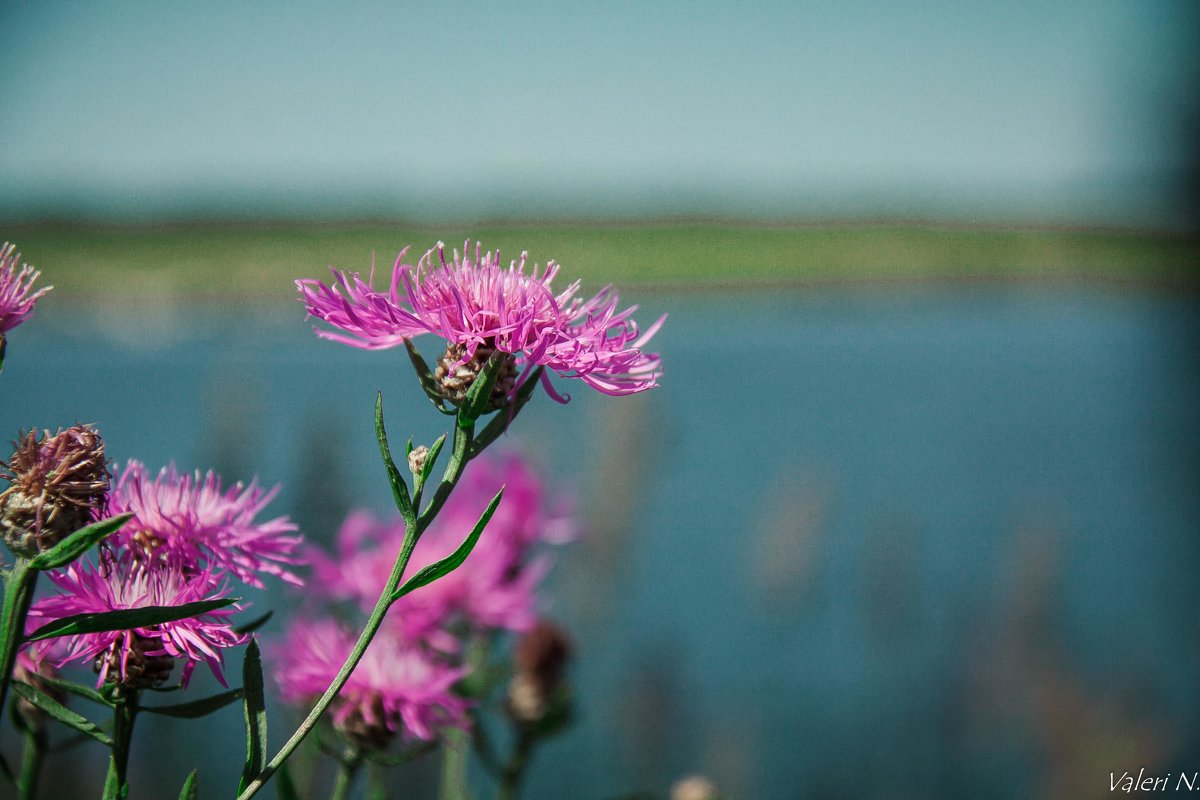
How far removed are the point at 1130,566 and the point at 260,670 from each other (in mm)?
6365

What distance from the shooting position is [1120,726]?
2.32m

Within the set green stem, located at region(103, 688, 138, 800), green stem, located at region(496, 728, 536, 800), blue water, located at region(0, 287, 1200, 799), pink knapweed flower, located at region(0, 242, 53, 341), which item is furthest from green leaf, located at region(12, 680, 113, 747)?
green stem, located at region(496, 728, 536, 800)

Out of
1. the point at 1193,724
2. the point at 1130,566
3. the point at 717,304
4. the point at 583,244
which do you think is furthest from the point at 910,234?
the point at 1193,724

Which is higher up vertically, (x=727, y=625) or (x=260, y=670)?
(x=260, y=670)

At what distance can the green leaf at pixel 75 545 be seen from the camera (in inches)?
13.9

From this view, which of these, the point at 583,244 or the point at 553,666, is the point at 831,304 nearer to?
the point at 583,244

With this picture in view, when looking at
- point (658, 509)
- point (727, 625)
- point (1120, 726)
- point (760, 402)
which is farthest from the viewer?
point (760, 402)

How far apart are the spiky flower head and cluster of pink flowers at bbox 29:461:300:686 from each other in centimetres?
4

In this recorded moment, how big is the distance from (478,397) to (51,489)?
17 cm

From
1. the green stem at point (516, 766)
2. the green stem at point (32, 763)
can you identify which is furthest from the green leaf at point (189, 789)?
the green stem at point (516, 766)

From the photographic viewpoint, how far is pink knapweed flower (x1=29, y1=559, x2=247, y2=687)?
0.42 meters

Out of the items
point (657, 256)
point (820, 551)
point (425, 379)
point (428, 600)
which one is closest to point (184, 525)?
point (425, 379)

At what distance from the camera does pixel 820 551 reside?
392 centimetres

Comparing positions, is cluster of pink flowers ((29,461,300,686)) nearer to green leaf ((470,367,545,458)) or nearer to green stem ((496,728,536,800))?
green leaf ((470,367,545,458))
